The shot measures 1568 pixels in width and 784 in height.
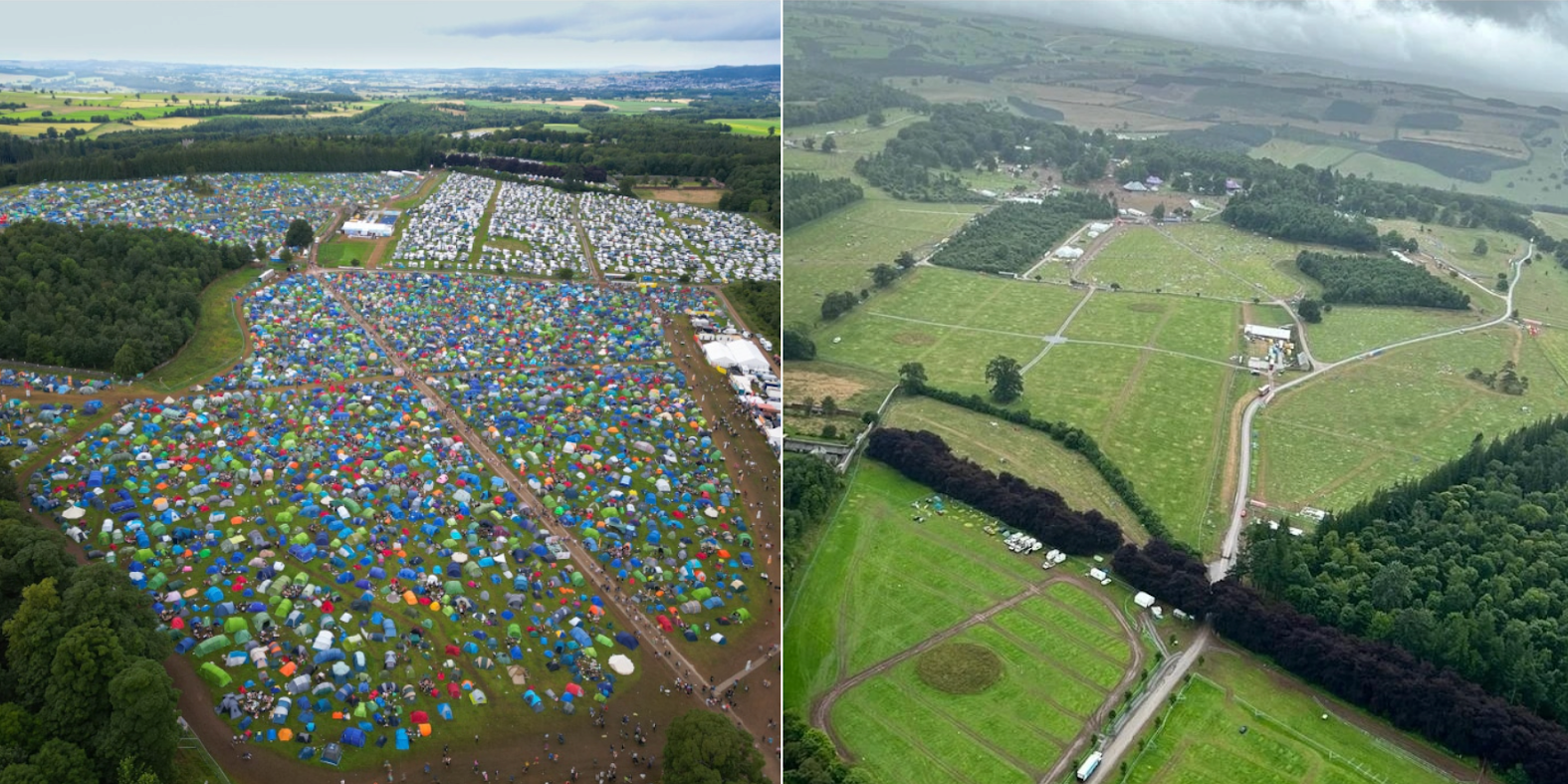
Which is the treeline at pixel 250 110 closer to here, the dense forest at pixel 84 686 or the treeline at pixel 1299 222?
the dense forest at pixel 84 686

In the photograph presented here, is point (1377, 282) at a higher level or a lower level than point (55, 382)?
higher

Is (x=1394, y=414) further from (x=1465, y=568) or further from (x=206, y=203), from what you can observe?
(x=206, y=203)

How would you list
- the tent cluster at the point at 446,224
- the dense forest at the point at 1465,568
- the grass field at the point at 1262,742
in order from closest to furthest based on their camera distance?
the grass field at the point at 1262,742 < the dense forest at the point at 1465,568 < the tent cluster at the point at 446,224

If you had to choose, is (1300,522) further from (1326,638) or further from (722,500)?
(722,500)

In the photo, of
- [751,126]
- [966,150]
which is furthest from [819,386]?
[751,126]

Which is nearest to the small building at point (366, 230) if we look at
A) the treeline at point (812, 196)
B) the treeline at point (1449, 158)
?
the treeline at point (812, 196)

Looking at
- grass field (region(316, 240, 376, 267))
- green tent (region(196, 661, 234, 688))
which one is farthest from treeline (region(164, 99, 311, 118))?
green tent (region(196, 661, 234, 688))
